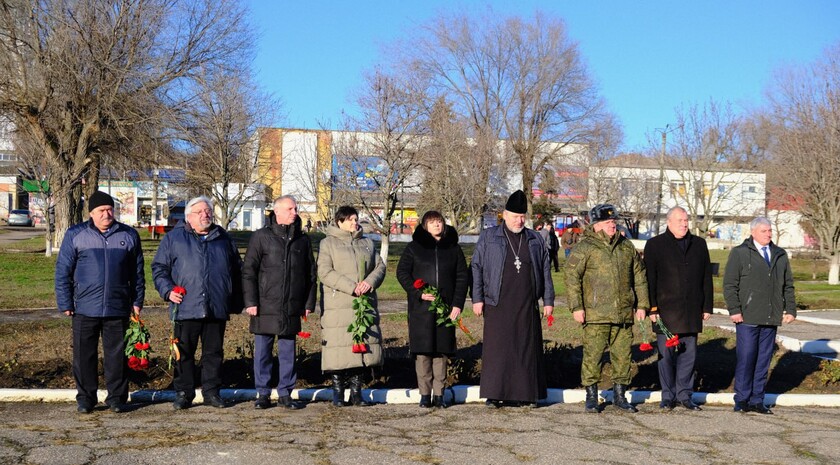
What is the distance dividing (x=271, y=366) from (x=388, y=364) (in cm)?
223

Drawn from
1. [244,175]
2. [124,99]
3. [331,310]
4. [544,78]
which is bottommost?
[331,310]

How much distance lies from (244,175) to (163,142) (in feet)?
10.3

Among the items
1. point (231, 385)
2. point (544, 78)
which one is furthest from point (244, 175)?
point (544, 78)

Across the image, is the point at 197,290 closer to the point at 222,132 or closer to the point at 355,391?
the point at 355,391

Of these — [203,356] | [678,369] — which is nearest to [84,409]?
[203,356]

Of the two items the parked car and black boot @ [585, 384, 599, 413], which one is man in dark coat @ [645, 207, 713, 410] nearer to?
black boot @ [585, 384, 599, 413]

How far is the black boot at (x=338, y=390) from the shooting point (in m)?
8.02

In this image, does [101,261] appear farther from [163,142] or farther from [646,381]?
[163,142]

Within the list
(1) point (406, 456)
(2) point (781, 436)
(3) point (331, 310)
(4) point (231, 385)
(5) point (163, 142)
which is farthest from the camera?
(5) point (163, 142)

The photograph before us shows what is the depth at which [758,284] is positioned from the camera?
8.47 m

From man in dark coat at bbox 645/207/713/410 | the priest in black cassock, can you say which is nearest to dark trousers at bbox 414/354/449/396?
the priest in black cassock

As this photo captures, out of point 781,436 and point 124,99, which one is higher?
point 124,99

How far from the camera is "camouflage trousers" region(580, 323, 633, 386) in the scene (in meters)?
8.13

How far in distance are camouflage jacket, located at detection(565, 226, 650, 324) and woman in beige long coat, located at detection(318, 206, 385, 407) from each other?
71.1 inches
